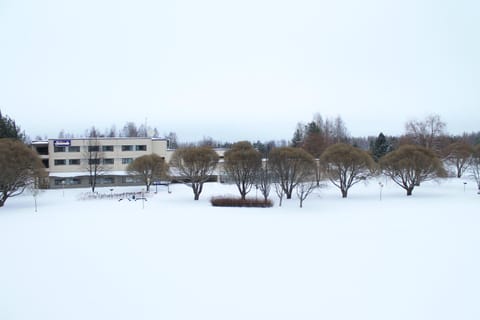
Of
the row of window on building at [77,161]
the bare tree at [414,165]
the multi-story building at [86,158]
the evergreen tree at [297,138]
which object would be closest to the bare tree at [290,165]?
the bare tree at [414,165]

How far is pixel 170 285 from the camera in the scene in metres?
9.77

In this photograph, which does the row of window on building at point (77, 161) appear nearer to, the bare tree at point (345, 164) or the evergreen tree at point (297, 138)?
the bare tree at point (345, 164)

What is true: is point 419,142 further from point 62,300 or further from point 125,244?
point 62,300

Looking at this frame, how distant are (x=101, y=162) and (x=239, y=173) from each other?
2661cm

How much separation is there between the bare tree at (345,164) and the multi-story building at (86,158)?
92.3 ft

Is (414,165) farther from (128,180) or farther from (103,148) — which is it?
(103,148)

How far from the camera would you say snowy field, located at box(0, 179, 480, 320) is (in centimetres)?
829

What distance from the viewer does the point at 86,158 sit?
147 ft

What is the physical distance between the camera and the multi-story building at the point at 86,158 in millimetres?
43719

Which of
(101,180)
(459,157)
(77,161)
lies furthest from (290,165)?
(77,161)

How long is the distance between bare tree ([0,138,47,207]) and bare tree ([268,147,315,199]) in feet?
73.5

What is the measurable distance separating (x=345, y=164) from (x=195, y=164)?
15.7m

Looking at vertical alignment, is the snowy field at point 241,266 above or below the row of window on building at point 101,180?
below

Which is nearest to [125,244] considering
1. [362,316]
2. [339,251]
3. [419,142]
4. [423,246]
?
[339,251]
